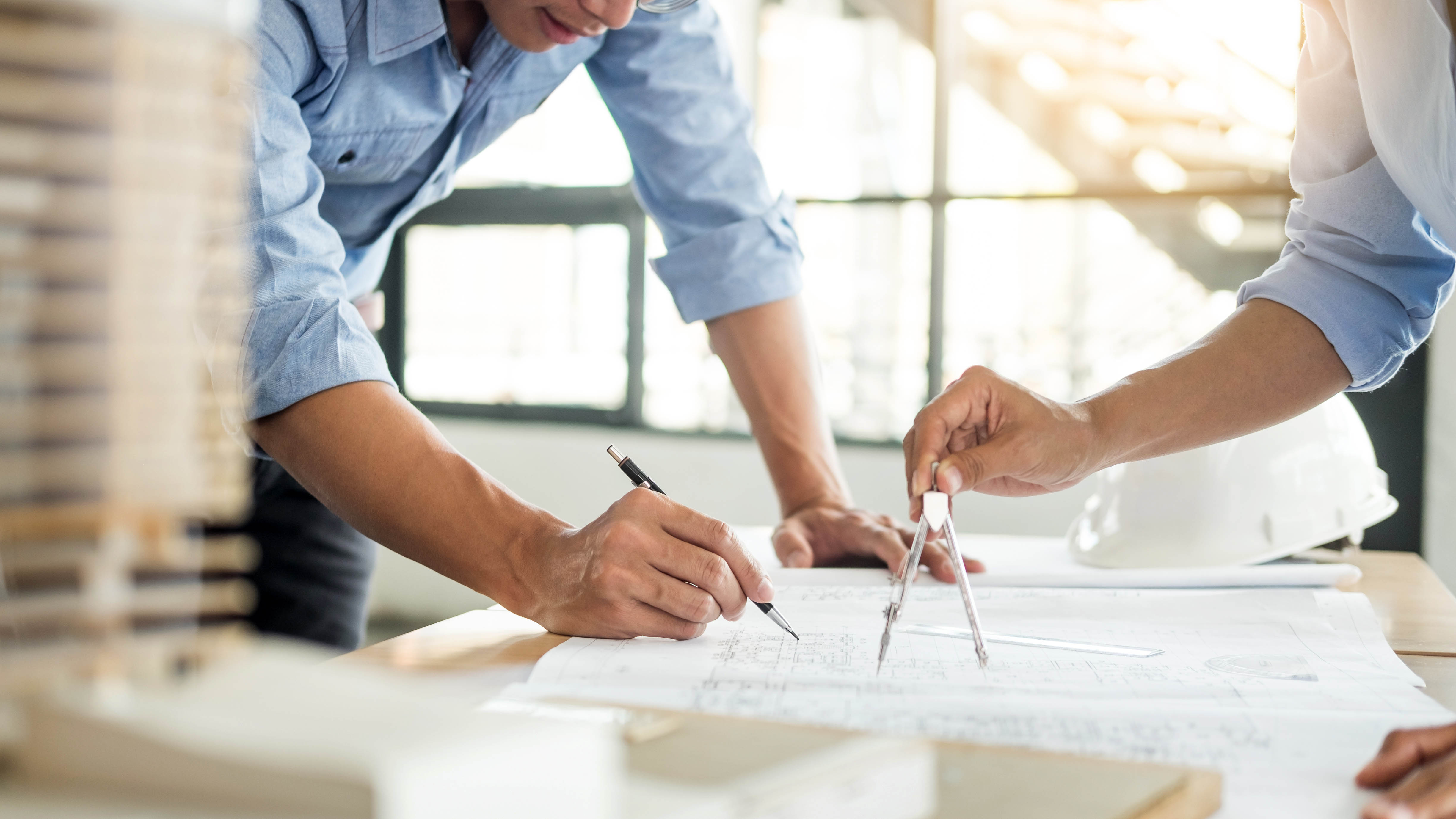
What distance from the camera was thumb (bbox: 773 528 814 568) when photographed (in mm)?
1380

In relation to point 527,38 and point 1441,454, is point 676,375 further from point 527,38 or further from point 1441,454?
point 527,38

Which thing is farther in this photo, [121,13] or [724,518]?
[724,518]

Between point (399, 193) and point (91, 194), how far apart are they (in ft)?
4.13

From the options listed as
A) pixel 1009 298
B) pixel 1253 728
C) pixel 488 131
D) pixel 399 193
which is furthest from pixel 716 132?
pixel 1009 298

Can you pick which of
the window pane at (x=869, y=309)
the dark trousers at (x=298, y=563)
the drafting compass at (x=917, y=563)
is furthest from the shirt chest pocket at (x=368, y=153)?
the window pane at (x=869, y=309)

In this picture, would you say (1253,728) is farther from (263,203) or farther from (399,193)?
(399,193)

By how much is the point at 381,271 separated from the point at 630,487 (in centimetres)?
200

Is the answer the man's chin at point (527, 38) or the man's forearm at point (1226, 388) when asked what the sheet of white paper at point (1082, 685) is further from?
the man's chin at point (527, 38)

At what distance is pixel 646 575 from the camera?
0.99 meters

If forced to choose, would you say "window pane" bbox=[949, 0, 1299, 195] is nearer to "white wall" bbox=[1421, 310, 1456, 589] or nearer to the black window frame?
"white wall" bbox=[1421, 310, 1456, 589]

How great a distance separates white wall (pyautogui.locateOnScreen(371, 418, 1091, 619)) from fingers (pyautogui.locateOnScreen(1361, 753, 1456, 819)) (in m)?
2.54

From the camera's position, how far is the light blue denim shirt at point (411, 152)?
1.04 m

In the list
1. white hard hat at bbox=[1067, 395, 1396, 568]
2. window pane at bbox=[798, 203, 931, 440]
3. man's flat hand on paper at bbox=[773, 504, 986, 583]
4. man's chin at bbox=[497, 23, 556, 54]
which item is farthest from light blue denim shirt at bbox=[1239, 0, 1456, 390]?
window pane at bbox=[798, 203, 931, 440]

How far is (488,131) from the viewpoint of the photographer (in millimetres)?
1519
